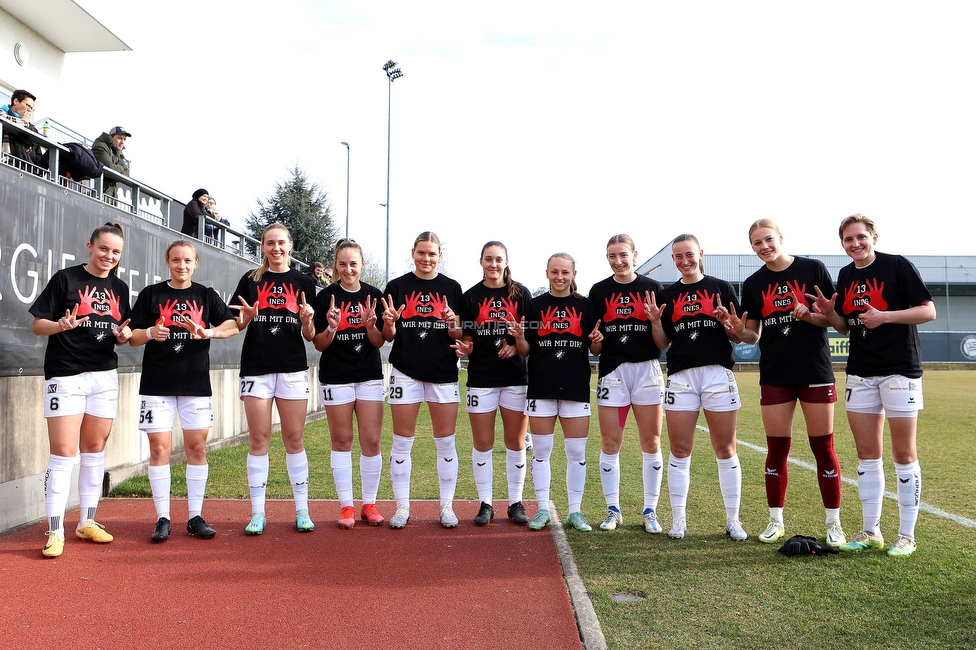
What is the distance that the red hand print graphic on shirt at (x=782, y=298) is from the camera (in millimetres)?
5254

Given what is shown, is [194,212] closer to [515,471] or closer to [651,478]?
[515,471]

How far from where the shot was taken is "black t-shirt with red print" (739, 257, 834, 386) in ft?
17.0

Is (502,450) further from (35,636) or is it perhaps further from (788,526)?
(35,636)

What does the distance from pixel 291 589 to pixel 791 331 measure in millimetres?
3863

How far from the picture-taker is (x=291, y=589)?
4.28 metres

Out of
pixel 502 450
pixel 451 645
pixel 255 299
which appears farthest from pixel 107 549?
pixel 502 450

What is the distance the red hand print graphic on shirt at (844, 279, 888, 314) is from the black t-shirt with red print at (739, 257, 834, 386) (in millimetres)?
146

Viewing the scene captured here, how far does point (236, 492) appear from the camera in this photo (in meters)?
7.30

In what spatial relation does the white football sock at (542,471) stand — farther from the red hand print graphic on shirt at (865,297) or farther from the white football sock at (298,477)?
the red hand print graphic on shirt at (865,297)

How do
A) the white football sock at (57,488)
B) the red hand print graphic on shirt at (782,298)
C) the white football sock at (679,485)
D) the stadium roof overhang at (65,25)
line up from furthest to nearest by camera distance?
the stadium roof overhang at (65,25)
the white football sock at (679,485)
the red hand print graphic on shirt at (782,298)
the white football sock at (57,488)

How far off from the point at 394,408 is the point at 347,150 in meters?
38.4

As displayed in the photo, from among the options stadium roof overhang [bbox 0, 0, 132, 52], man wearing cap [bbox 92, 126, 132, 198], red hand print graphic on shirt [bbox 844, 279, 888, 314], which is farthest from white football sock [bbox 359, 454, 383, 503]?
stadium roof overhang [bbox 0, 0, 132, 52]

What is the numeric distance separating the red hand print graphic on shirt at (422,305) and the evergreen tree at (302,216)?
34.9 meters

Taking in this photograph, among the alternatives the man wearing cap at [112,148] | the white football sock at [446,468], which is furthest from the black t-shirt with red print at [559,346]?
the man wearing cap at [112,148]
